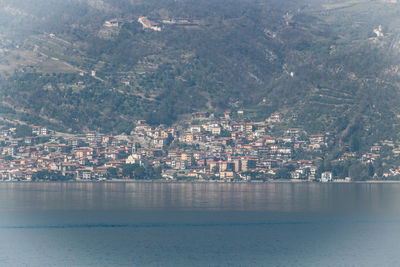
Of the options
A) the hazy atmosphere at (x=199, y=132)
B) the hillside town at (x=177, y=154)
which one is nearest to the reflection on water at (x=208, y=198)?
the hazy atmosphere at (x=199, y=132)

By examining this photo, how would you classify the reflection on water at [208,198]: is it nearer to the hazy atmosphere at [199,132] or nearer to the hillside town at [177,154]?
the hazy atmosphere at [199,132]

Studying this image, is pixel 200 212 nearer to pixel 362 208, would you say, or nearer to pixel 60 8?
pixel 362 208

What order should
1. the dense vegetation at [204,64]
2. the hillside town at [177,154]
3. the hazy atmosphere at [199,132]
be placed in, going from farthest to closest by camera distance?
the dense vegetation at [204,64]
the hillside town at [177,154]
the hazy atmosphere at [199,132]

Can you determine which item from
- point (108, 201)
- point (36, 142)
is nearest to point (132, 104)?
point (36, 142)

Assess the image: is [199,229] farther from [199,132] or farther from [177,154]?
[199,132]

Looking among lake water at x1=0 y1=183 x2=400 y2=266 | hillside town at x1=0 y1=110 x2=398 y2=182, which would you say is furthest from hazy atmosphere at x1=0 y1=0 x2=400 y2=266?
hillside town at x1=0 y1=110 x2=398 y2=182
